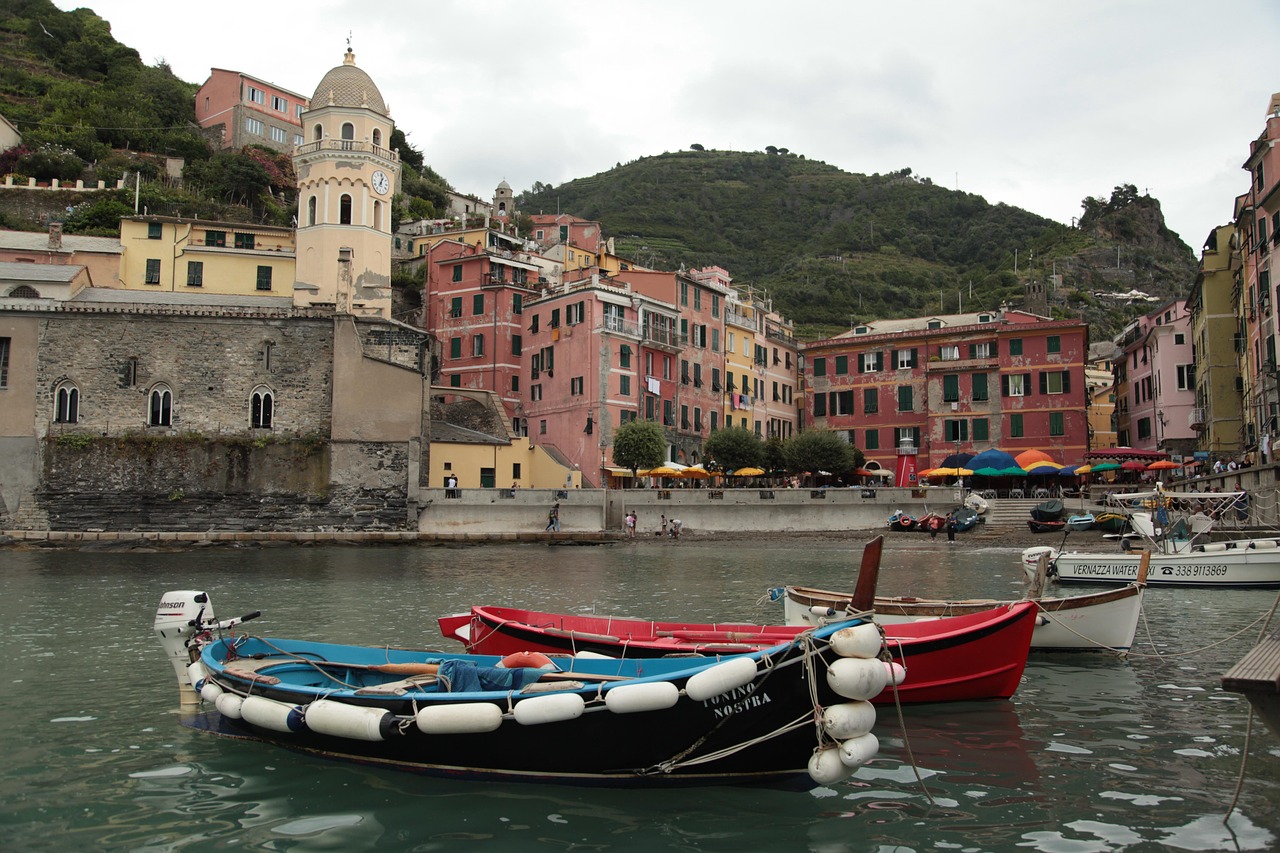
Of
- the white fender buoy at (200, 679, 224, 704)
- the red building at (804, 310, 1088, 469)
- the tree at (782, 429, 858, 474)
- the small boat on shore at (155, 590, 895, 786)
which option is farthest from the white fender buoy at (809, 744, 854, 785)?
the red building at (804, 310, 1088, 469)

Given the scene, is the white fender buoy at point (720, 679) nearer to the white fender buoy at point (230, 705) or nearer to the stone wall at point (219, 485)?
the white fender buoy at point (230, 705)

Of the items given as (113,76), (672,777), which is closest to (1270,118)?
(672,777)

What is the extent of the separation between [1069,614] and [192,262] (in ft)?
172

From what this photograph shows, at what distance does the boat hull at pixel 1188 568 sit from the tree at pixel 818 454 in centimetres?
2787

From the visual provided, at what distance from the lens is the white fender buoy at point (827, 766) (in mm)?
7566

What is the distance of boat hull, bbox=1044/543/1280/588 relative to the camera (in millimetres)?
23078

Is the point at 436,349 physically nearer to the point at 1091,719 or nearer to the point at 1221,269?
the point at 1221,269

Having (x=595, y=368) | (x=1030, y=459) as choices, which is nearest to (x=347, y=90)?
(x=595, y=368)

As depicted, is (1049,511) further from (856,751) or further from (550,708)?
(550,708)

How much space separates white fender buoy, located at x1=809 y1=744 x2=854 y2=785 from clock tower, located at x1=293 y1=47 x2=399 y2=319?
43.6 meters

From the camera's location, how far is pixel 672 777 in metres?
8.27

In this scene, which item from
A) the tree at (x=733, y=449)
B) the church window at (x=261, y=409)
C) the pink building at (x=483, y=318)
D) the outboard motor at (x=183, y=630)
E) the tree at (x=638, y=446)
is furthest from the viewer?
the pink building at (x=483, y=318)

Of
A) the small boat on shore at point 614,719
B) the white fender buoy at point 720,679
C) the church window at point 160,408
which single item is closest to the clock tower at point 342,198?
the church window at point 160,408

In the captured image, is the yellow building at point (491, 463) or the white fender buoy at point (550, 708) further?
the yellow building at point (491, 463)
